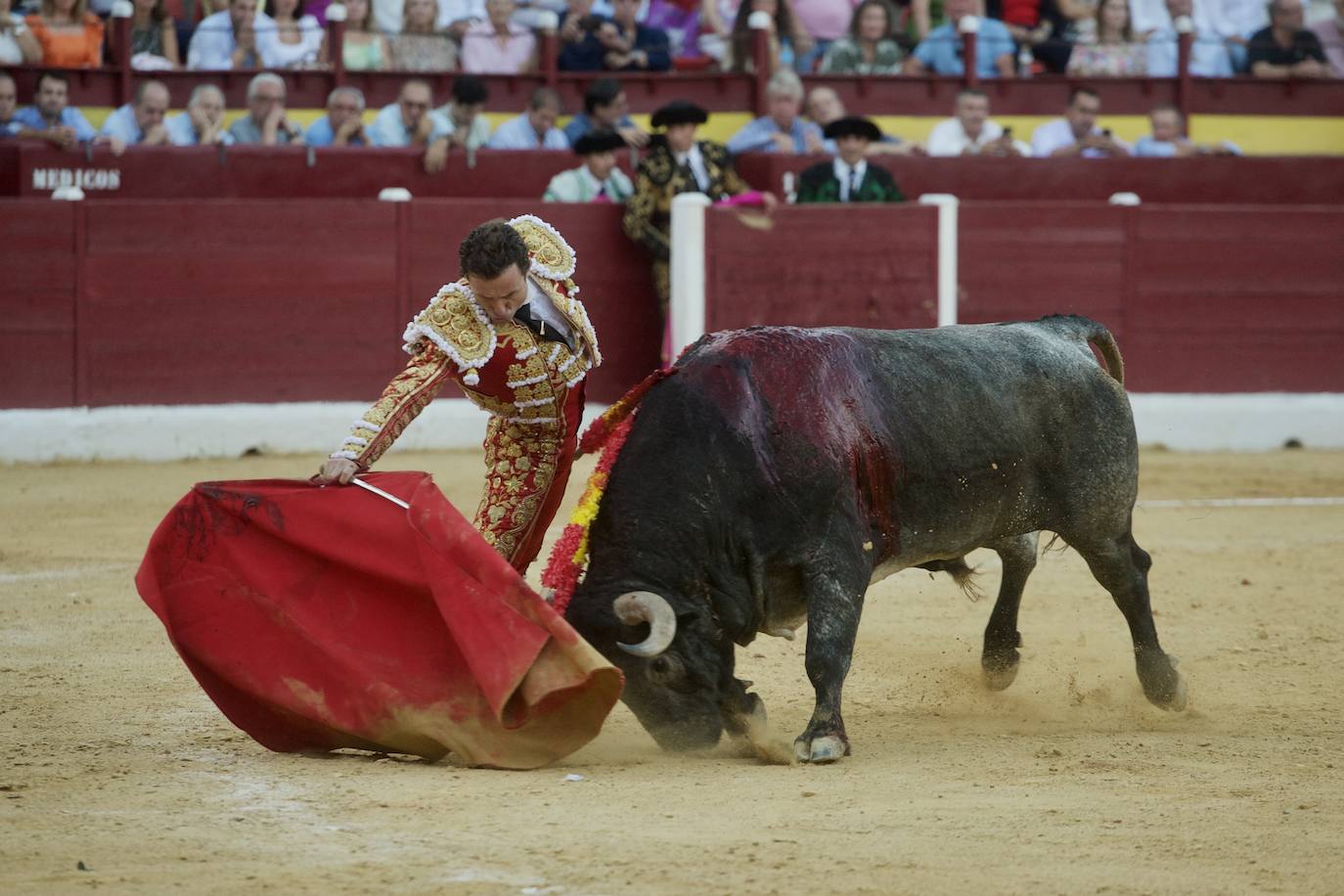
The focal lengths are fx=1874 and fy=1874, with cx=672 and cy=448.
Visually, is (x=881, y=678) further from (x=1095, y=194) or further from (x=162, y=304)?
(x=1095, y=194)

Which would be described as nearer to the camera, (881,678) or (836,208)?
(881,678)

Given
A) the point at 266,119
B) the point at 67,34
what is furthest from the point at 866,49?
the point at 67,34

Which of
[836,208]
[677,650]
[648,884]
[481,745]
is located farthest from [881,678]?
[836,208]

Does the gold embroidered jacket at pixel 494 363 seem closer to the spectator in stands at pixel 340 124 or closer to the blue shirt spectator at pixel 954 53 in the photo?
the spectator in stands at pixel 340 124

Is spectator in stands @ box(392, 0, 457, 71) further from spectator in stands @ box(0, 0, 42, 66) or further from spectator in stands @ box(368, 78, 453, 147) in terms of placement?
spectator in stands @ box(0, 0, 42, 66)

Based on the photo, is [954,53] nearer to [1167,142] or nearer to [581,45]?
[1167,142]

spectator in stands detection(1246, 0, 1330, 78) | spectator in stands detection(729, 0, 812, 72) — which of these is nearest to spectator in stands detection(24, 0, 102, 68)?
spectator in stands detection(729, 0, 812, 72)

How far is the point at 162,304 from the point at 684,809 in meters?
5.91

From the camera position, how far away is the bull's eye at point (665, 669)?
3.69m

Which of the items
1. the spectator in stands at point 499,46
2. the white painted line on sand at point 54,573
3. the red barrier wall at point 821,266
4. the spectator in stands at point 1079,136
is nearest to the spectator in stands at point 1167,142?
the spectator in stands at point 1079,136

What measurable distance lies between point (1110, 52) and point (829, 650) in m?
7.53

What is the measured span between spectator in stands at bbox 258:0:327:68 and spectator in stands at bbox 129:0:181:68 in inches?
17.1

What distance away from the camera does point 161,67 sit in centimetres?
913

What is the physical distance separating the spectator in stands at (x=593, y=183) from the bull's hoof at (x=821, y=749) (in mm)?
5511
